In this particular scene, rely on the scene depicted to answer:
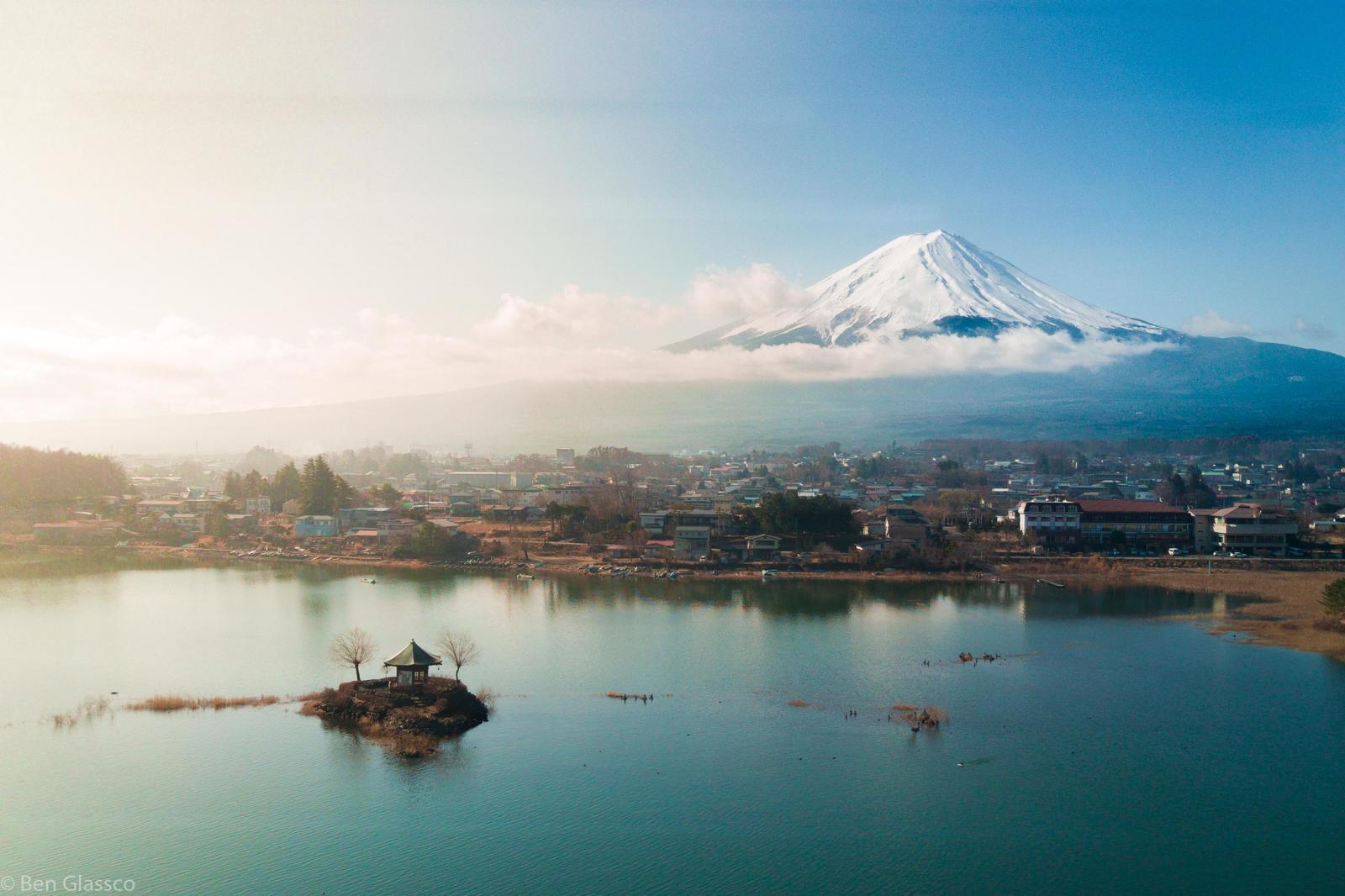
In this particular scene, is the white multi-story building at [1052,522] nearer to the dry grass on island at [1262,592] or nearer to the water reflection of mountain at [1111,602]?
the dry grass on island at [1262,592]

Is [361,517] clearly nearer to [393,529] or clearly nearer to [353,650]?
[393,529]

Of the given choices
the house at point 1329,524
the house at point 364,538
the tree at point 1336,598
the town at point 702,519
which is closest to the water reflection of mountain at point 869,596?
the town at point 702,519

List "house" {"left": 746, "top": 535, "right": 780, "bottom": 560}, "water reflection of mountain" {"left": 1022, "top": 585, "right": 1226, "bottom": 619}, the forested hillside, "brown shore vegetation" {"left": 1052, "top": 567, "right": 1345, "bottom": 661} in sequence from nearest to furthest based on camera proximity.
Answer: "brown shore vegetation" {"left": 1052, "top": 567, "right": 1345, "bottom": 661}, "water reflection of mountain" {"left": 1022, "top": 585, "right": 1226, "bottom": 619}, "house" {"left": 746, "top": 535, "right": 780, "bottom": 560}, the forested hillside

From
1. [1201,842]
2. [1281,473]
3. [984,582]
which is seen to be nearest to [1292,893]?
[1201,842]

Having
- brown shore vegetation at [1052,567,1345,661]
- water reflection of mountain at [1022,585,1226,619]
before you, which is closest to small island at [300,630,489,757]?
water reflection of mountain at [1022,585,1226,619]

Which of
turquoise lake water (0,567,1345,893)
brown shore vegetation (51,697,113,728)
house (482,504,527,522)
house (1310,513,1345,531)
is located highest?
house (482,504,527,522)

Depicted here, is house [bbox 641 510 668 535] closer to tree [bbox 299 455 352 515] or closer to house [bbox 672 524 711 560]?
house [bbox 672 524 711 560]

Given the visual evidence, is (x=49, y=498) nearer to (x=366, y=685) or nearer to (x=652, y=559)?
(x=652, y=559)
